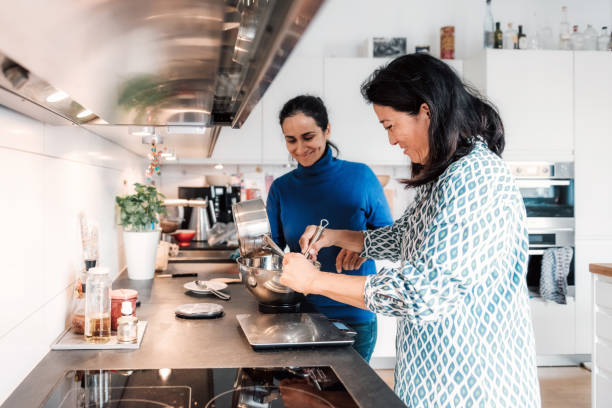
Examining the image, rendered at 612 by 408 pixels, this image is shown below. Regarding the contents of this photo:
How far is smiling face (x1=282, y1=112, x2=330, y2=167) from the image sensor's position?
6.17ft

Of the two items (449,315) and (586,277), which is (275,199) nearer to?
(449,315)

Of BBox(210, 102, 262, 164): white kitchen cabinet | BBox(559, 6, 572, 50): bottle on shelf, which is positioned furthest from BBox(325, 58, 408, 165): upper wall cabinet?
BBox(559, 6, 572, 50): bottle on shelf

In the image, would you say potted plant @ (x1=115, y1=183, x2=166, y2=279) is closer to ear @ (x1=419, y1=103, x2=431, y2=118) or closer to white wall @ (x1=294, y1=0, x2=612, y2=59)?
ear @ (x1=419, y1=103, x2=431, y2=118)

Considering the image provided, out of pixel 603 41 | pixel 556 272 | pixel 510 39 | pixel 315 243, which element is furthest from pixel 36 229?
pixel 603 41

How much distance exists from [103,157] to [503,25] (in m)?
3.23

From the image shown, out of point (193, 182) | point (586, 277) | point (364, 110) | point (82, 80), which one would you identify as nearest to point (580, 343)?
point (586, 277)

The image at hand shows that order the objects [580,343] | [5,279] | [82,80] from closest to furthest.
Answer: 1. [82,80]
2. [5,279]
3. [580,343]

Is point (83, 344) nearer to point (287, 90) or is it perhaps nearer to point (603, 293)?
point (603, 293)

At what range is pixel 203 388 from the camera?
2.98 feet

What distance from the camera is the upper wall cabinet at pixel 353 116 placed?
341 cm

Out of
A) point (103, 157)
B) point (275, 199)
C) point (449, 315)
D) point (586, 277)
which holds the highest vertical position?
point (103, 157)

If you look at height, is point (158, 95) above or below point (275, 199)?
above

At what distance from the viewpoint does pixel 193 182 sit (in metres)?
3.78

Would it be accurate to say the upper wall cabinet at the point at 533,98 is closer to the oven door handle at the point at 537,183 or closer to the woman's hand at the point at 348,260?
the oven door handle at the point at 537,183
